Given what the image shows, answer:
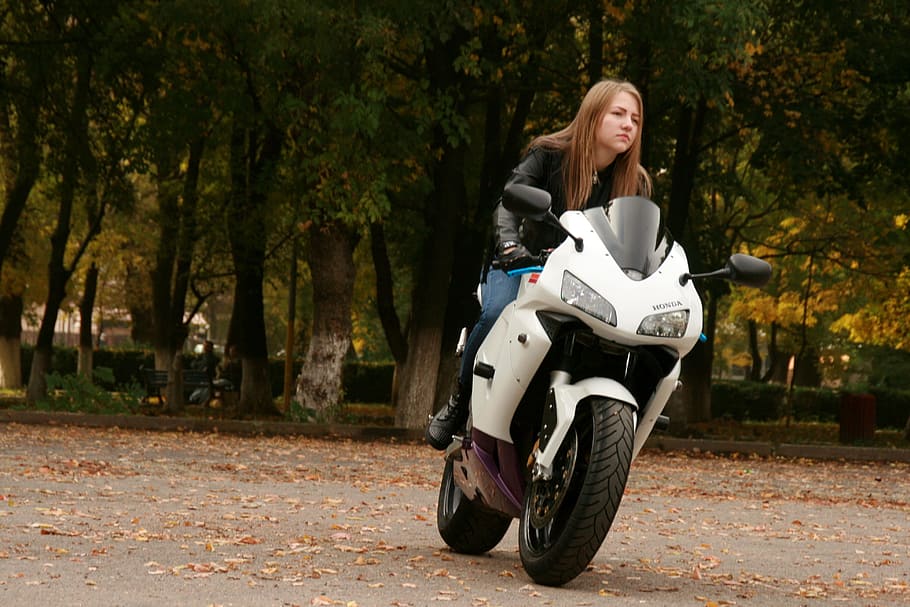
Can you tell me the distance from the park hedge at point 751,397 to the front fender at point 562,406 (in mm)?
34155

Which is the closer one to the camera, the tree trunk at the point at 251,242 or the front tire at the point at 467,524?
the front tire at the point at 467,524

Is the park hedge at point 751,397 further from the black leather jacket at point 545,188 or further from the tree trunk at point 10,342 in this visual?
the black leather jacket at point 545,188

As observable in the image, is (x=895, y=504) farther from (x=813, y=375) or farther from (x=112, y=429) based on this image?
(x=813, y=375)

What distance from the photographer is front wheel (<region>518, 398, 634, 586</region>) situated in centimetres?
552

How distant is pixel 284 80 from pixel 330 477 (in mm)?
7649

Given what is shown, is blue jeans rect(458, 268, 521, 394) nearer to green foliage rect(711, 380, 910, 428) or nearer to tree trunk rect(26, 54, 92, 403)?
tree trunk rect(26, 54, 92, 403)

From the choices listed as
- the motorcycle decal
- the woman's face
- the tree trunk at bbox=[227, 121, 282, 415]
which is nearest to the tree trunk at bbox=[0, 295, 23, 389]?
the tree trunk at bbox=[227, 121, 282, 415]

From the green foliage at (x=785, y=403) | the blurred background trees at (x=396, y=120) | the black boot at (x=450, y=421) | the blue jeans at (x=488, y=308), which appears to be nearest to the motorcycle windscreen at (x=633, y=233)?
the blue jeans at (x=488, y=308)

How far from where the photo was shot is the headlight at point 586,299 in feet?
18.6

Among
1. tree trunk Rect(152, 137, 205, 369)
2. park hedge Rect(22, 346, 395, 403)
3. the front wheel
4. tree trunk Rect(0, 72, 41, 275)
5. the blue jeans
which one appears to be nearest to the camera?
the front wheel

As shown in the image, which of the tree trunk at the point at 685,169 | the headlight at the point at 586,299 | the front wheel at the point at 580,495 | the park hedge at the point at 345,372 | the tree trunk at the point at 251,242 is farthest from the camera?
the park hedge at the point at 345,372

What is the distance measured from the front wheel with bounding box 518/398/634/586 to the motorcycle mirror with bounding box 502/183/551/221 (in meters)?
0.74

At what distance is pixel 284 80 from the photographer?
19281 mm

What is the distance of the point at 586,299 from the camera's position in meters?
5.71
